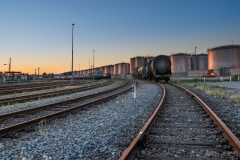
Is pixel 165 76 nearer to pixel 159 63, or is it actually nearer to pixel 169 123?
pixel 159 63

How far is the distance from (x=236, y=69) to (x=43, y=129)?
190ft

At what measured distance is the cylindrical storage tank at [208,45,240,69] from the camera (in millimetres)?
59062

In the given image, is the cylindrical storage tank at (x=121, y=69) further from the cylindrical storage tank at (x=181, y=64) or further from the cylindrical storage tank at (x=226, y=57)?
the cylindrical storage tank at (x=226, y=57)

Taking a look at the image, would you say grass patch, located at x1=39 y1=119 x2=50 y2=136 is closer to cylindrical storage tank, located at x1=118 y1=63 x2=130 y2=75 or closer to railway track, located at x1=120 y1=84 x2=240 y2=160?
railway track, located at x1=120 y1=84 x2=240 y2=160

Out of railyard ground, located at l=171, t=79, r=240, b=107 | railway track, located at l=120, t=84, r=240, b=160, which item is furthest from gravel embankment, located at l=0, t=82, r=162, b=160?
railyard ground, located at l=171, t=79, r=240, b=107

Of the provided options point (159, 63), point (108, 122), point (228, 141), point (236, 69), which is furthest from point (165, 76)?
point (236, 69)

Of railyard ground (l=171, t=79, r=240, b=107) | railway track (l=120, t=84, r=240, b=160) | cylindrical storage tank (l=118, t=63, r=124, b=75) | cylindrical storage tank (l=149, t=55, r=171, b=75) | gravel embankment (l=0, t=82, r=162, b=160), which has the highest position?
cylindrical storage tank (l=118, t=63, r=124, b=75)

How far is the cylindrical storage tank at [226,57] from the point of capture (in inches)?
2325

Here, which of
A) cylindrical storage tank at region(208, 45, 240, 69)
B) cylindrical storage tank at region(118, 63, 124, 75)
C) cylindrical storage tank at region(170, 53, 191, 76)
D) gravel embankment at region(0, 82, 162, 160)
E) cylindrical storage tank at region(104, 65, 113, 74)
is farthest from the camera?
cylindrical storage tank at region(104, 65, 113, 74)

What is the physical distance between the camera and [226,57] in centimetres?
5994

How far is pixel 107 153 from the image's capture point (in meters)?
4.16

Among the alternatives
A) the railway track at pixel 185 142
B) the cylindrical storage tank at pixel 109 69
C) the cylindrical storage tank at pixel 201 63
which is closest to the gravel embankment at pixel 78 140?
the railway track at pixel 185 142

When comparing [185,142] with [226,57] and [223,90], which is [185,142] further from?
[226,57]

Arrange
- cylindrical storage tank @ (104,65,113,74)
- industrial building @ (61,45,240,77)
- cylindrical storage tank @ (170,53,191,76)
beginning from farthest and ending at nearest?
cylindrical storage tank @ (104,65,113,74) → cylindrical storage tank @ (170,53,191,76) → industrial building @ (61,45,240,77)
